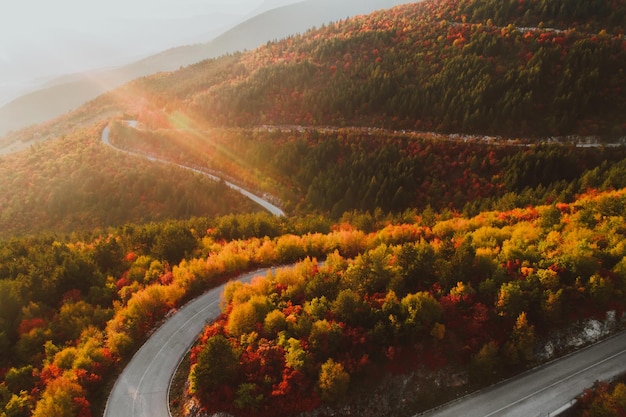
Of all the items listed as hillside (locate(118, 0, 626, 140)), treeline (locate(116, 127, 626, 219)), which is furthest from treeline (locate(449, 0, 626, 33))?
treeline (locate(116, 127, 626, 219))

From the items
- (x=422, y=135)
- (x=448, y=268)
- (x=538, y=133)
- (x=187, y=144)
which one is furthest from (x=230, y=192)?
(x=538, y=133)

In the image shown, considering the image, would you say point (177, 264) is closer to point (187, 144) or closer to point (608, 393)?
point (608, 393)

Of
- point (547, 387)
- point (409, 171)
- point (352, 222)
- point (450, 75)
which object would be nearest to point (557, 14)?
point (450, 75)

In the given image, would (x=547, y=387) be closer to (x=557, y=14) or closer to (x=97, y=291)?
(x=97, y=291)

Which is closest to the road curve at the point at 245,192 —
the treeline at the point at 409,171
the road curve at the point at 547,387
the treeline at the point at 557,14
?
the treeline at the point at 409,171

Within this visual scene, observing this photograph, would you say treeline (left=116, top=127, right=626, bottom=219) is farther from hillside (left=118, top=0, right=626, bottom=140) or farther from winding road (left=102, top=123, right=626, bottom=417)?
winding road (left=102, top=123, right=626, bottom=417)

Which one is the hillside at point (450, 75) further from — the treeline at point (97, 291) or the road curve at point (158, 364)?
the road curve at point (158, 364)
